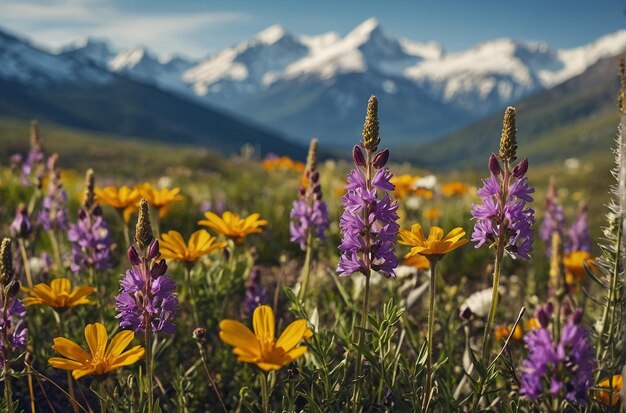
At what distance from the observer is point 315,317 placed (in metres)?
3.43

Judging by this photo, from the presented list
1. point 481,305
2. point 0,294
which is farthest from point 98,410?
point 481,305

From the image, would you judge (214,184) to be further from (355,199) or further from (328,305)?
(355,199)

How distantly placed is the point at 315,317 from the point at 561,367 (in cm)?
161

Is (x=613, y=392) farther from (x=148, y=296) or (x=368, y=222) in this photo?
(x=148, y=296)

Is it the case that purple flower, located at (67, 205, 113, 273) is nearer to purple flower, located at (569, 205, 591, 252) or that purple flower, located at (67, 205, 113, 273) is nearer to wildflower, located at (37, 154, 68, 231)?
wildflower, located at (37, 154, 68, 231)

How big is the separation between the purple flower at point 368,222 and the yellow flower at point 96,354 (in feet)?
3.08

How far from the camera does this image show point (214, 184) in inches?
455

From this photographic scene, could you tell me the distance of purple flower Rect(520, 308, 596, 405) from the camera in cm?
204

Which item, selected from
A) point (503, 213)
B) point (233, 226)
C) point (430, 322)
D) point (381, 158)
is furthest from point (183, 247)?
point (503, 213)

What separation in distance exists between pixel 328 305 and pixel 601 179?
144 metres

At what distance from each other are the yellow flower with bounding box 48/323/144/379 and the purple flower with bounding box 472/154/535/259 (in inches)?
58.8

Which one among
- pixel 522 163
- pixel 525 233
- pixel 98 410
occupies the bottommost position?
Answer: pixel 98 410

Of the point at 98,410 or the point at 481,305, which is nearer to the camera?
the point at 98,410

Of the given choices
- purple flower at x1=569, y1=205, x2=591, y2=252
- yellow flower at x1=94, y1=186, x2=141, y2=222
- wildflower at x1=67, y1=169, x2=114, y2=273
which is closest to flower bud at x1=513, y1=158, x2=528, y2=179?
yellow flower at x1=94, y1=186, x2=141, y2=222
